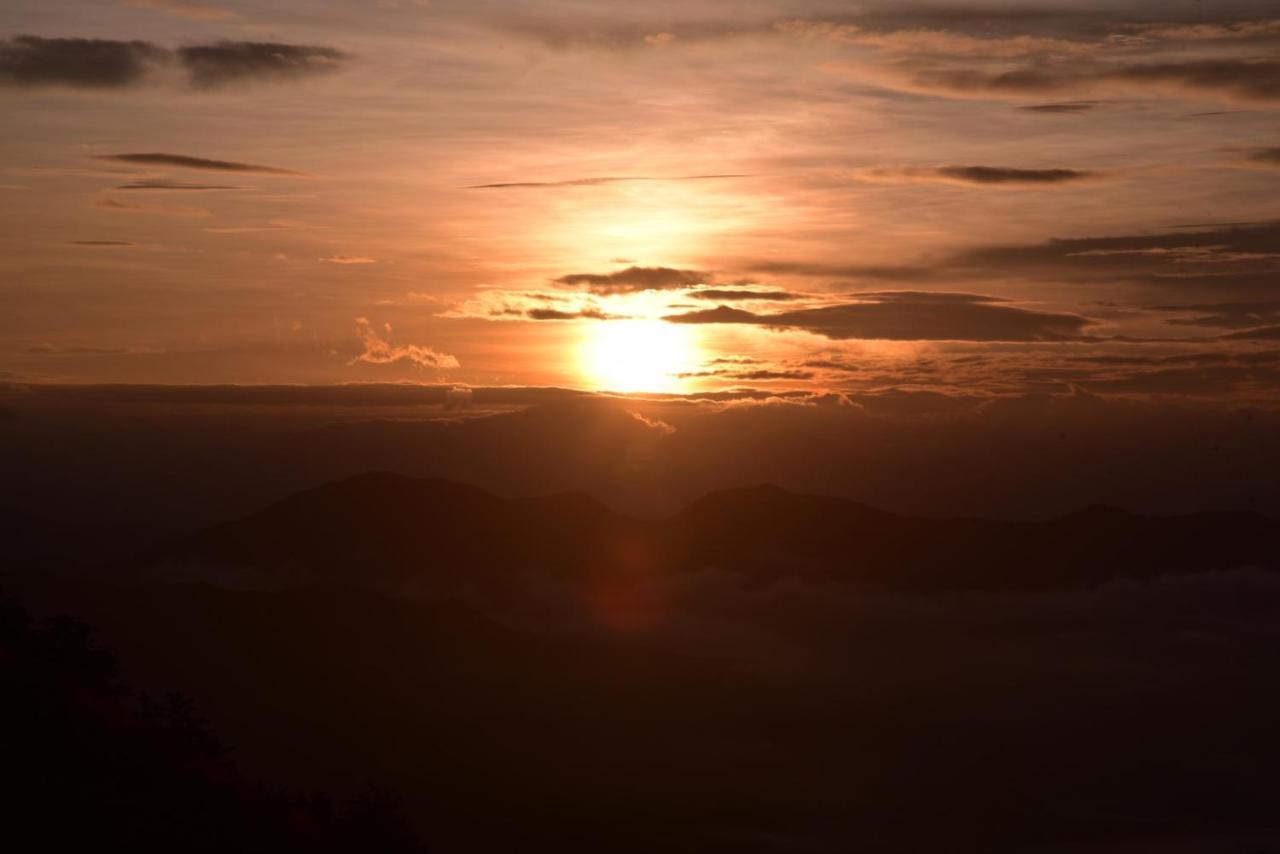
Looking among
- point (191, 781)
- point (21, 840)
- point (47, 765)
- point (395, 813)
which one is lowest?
point (21, 840)

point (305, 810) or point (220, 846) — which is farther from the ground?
point (305, 810)

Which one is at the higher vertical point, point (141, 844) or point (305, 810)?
point (305, 810)

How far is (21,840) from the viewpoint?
86.1 ft

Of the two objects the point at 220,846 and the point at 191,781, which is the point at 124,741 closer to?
the point at 191,781

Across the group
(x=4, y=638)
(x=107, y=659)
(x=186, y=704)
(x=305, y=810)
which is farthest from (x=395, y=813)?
(x=4, y=638)

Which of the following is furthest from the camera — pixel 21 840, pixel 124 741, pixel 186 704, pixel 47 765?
pixel 186 704

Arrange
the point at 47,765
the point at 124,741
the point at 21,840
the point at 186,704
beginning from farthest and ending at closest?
the point at 186,704 → the point at 124,741 → the point at 47,765 → the point at 21,840

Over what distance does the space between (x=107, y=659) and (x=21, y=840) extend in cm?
1437

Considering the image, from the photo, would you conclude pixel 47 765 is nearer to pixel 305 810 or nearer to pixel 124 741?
pixel 124 741

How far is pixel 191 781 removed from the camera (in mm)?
33438

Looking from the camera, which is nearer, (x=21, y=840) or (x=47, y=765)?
(x=21, y=840)

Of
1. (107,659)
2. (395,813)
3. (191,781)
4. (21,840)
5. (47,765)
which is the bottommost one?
(21,840)

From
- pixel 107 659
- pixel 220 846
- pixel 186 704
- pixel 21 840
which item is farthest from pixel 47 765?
pixel 107 659

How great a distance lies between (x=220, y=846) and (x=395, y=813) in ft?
33.6
